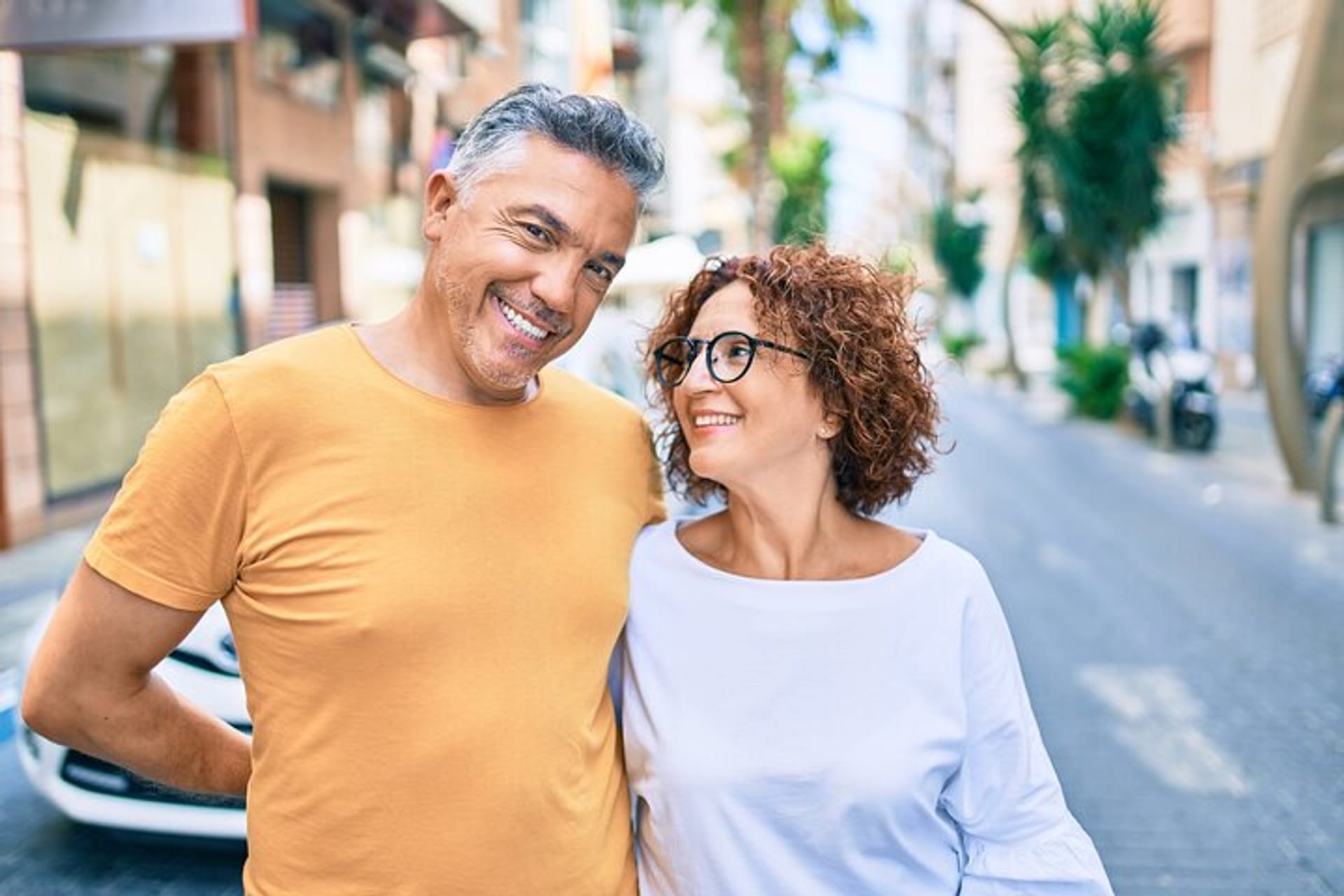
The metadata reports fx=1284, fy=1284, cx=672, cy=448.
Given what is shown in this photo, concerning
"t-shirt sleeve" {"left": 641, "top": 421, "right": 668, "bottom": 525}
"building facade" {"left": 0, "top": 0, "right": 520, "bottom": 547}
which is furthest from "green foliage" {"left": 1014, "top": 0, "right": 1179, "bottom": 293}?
"t-shirt sleeve" {"left": 641, "top": 421, "right": 668, "bottom": 525}

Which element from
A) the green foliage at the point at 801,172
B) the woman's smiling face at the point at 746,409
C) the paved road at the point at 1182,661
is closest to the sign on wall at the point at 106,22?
the paved road at the point at 1182,661

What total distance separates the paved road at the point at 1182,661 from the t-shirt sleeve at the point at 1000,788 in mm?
2354

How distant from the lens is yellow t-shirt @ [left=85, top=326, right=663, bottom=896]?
164 centimetres

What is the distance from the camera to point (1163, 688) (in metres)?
6.10

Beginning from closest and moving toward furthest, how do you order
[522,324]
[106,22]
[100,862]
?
[522,324], [100,862], [106,22]

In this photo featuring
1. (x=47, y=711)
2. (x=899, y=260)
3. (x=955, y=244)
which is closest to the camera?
(x=47, y=711)

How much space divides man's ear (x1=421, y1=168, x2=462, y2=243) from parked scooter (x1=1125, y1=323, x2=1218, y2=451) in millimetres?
15671

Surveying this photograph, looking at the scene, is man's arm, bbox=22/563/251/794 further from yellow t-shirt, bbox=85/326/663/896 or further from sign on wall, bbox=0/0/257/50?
sign on wall, bbox=0/0/257/50

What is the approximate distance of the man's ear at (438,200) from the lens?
188cm

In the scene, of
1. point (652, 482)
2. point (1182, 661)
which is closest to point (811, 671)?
point (652, 482)

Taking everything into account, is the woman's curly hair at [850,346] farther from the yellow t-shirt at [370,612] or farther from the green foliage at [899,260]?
the yellow t-shirt at [370,612]

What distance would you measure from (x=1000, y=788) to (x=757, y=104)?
25.3 m

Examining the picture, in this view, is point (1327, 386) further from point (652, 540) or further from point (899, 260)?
point (652, 540)

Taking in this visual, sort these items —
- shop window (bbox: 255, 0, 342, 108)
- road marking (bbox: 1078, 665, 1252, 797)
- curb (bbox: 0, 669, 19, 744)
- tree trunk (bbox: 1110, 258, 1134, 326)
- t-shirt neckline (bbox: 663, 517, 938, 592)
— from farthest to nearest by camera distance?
tree trunk (bbox: 1110, 258, 1134, 326), shop window (bbox: 255, 0, 342, 108), road marking (bbox: 1078, 665, 1252, 797), curb (bbox: 0, 669, 19, 744), t-shirt neckline (bbox: 663, 517, 938, 592)
